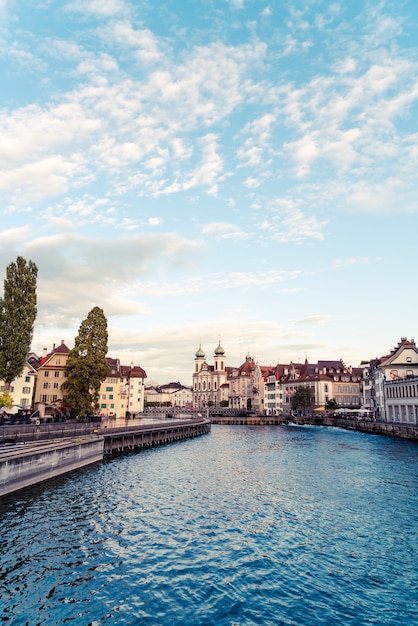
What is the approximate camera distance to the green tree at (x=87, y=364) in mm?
74750

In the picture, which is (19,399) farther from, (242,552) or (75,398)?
(242,552)

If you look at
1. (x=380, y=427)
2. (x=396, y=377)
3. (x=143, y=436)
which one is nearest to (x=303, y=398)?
(x=396, y=377)

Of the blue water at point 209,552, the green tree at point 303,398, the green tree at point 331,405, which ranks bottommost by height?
the blue water at point 209,552

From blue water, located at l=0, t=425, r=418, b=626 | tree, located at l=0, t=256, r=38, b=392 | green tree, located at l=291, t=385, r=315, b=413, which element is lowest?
blue water, located at l=0, t=425, r=418, b=626

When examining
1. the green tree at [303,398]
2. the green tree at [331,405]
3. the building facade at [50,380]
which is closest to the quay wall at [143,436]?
the building facade at [50,380]

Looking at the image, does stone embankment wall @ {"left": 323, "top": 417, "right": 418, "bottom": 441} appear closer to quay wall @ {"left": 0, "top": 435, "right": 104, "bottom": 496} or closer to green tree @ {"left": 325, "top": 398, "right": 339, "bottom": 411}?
green tree @ {"left": 325, "top": 398, "right": 339, "bottom": 411}

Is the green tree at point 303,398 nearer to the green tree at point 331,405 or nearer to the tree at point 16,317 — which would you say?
the green tree at point 331,405

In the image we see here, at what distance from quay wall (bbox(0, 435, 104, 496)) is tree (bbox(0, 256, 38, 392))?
19085 millimetres

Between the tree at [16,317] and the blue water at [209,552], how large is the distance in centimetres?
2693

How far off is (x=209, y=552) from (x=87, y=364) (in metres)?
58.8

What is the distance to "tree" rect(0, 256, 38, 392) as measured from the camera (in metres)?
60.7

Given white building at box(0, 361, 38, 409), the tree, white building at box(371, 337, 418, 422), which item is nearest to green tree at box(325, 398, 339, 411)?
white building at box(371, 337, 418, 422)

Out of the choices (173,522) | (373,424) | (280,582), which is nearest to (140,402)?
(373,424)

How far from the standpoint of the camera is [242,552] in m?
21.8
